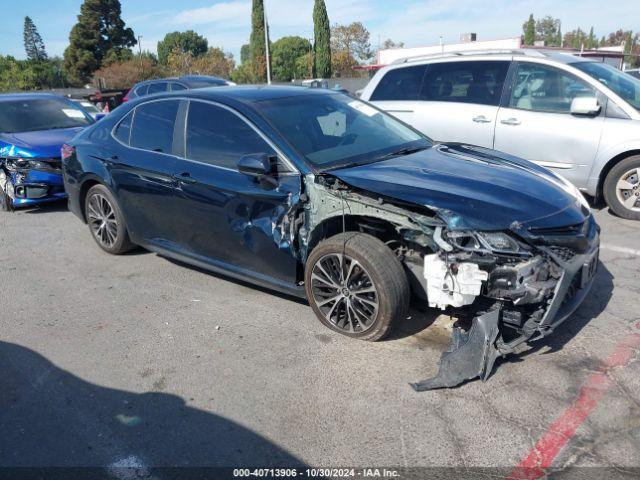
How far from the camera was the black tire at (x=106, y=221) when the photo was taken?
5293mm

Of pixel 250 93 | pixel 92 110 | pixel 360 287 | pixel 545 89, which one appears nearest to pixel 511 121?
pixel 545 89

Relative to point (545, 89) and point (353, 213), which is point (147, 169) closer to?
point (353, 213)

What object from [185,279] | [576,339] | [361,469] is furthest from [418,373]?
Result: [185,279]

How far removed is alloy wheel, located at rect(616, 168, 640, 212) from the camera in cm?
593

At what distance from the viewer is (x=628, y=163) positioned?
19.4ft

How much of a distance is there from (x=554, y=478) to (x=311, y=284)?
1.90m

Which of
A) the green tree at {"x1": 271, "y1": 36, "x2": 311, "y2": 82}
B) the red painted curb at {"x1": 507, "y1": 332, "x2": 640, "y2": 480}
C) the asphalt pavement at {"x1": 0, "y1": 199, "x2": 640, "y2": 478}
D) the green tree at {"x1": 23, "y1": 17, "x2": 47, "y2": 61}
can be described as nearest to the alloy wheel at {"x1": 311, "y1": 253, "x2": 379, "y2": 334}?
the asphalt pavement at {"x1": 0, "y1": 199, "x2": 640, "y2": 478}

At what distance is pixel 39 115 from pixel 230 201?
19.8 feet

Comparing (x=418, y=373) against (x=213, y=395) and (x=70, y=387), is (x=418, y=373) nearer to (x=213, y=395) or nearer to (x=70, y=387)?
(x=213, y=395)

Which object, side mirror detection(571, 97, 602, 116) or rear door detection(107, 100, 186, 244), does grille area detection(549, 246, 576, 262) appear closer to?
rear door detection(107, 100, 186, 244)

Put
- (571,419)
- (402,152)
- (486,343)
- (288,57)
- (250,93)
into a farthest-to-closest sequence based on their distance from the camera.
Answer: (288,57) → (250,93) → (402,152) → (486,343) → (571,419)

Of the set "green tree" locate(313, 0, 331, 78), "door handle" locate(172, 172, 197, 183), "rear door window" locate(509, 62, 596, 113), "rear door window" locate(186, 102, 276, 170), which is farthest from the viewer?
"green tree" locate(313, 0, 331, 78)

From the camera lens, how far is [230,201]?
13.3ft

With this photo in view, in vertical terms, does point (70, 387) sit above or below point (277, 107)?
below
